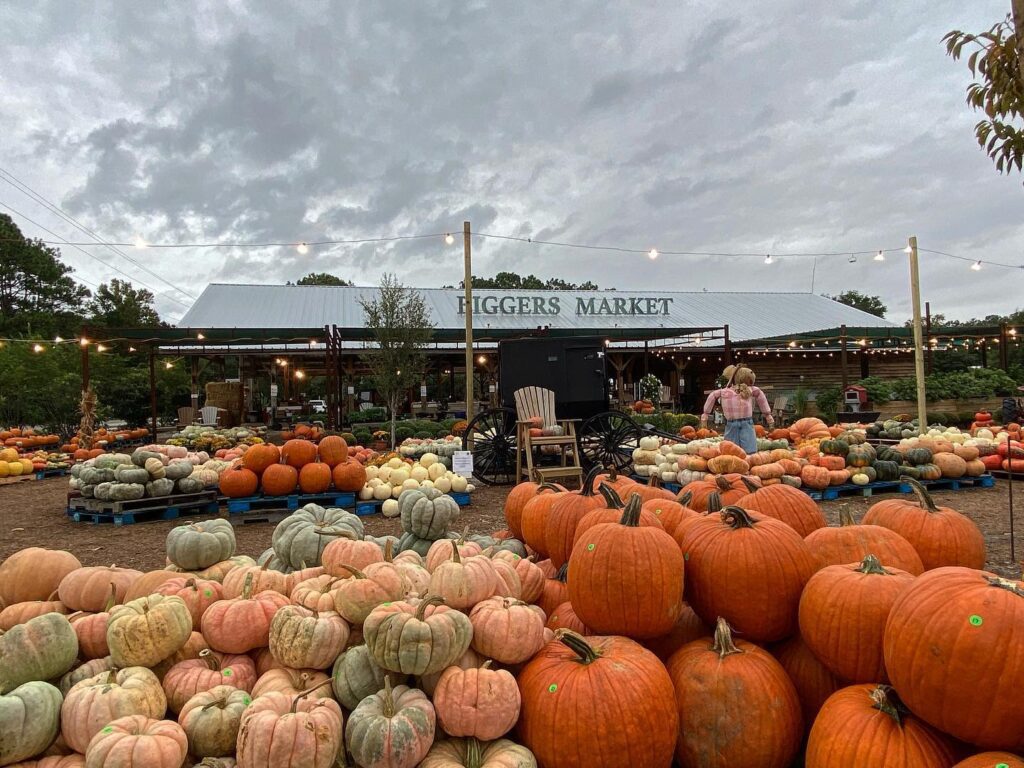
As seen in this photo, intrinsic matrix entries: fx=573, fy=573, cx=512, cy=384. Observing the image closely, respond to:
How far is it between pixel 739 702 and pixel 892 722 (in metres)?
0.39

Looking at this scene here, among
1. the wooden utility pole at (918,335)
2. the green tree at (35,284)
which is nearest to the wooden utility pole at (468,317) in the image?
the wooden utility pole at (918,335)

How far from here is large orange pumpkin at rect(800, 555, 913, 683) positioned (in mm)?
1632

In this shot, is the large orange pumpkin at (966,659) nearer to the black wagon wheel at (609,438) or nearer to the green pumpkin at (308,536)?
the green pumpkin at (308,536)

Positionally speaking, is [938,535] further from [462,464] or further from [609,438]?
[609,438]

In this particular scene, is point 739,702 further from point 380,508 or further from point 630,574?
point 380,508

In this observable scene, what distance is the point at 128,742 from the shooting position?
1.44 m

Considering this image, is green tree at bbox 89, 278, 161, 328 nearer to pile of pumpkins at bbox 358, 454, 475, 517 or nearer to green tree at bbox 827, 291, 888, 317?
pile of pumpkins at bbox 358, 454, 475, 517

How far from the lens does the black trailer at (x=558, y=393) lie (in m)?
8.97

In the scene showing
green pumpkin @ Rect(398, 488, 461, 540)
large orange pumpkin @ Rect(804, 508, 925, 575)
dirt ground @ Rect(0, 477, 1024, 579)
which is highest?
large orange pumpkin @ Rect(804, 508, 925, 575)

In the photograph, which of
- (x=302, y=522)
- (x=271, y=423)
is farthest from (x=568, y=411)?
(x=271, y=423)

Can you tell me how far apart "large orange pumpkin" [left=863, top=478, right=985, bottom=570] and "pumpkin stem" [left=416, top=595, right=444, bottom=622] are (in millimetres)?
1802

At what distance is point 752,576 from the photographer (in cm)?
187

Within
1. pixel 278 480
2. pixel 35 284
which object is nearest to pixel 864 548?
pixel 278 480

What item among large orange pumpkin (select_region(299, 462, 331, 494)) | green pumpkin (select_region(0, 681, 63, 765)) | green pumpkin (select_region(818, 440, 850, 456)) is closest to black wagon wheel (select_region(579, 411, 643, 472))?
green pumpkin (select_region(818, 440, 850, 456))
